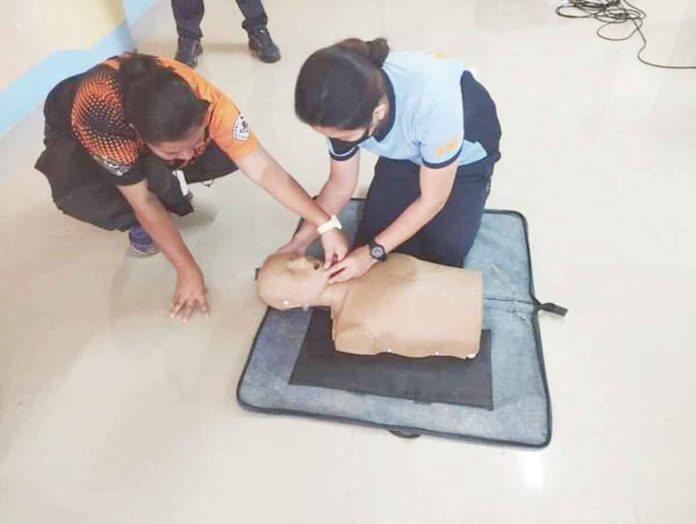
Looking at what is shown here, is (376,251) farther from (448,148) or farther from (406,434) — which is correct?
(406,434)

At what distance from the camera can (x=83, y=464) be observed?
1131mm

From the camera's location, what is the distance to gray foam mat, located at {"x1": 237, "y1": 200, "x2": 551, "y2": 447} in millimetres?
1127

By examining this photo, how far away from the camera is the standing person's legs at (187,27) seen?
2.38 meters

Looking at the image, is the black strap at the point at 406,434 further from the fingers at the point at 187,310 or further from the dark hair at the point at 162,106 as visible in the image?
the dark hair at the point at 162,106

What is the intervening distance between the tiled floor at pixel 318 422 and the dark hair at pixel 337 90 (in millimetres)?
611

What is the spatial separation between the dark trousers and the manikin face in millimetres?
265

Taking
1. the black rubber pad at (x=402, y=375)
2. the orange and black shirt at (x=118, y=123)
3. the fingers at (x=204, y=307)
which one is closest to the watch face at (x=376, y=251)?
the black rubber pad at (x=402, y=375)

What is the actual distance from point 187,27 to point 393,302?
70.6 inches

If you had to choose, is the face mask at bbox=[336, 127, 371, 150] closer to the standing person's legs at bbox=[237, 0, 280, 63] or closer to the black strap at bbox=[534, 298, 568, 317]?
the black strap at bbox=[534, 298, 568, 317]

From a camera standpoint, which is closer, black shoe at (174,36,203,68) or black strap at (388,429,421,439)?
black strap at (388,429,421,439)

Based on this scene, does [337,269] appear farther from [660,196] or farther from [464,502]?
[660,196]

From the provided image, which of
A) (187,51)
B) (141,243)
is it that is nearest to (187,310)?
(141,243)

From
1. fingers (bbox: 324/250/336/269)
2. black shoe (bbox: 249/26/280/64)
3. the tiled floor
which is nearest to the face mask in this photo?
fingers (bbox: 324/250/336/269)

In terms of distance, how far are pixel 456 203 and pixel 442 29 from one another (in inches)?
60.9
